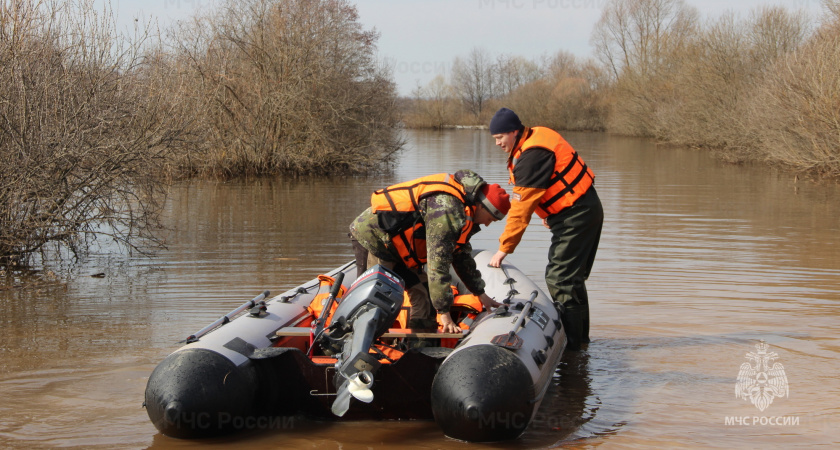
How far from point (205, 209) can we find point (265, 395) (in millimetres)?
10120

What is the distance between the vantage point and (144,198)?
1005 cm

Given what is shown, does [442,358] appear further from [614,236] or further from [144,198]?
[614,236]

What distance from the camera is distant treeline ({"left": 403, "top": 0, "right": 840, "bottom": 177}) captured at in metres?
18.5

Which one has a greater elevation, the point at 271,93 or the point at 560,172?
the point at 271,93

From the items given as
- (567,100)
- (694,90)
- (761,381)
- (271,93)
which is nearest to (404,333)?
(761,381)

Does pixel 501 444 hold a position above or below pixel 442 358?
below

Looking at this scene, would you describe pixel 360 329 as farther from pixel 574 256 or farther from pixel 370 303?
pixel 574 256

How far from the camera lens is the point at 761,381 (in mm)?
5355

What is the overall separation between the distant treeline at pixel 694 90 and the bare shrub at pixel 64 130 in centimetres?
1435

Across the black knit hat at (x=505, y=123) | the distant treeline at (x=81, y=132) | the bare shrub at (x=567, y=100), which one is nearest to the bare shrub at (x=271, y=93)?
the distant treeline at (x=81, y=132)

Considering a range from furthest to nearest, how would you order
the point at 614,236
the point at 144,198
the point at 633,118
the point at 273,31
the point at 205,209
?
1. the point at 633,118
2. the point at 273,31
3. the point at 205,209
4. the point at 614,236
5. the point at 144,198

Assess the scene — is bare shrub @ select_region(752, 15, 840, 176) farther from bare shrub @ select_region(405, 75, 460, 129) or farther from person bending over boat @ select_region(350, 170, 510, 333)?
bare shrub @ select_region(405, 75, 460, 129)

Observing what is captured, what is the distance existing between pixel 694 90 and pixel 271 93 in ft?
66.7

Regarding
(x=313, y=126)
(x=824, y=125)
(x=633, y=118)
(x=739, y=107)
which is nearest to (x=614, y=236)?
(x=824, y=125)
